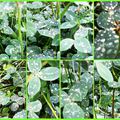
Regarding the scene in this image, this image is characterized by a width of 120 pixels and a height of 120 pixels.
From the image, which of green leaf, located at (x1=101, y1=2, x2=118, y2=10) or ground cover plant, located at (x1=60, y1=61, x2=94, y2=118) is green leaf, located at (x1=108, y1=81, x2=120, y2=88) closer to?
ground cover plant, located at (x1=60, y1=61, x2=94, y2=118)

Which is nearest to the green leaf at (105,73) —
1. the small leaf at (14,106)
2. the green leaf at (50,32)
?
the green leaf at (50,32)

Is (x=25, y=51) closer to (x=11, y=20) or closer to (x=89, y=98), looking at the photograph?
(x=11, y=20)

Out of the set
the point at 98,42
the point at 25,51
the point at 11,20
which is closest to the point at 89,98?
the point at 98,42

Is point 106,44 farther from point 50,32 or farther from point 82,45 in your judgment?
point 50,32

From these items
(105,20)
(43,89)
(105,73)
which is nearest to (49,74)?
(43,89)

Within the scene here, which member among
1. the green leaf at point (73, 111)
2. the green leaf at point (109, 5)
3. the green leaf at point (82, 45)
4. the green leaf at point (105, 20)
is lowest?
the green leaf at point (73, 111)

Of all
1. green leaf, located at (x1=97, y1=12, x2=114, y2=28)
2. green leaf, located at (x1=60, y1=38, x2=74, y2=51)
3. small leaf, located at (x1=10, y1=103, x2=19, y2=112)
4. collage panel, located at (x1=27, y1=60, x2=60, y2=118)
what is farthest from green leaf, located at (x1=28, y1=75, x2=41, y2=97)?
green leaf, located at (x1=97, y1=12, x2=114, y2=28)

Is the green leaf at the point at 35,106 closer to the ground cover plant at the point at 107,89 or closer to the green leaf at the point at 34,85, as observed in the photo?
the green leaf at the point at 34,85
